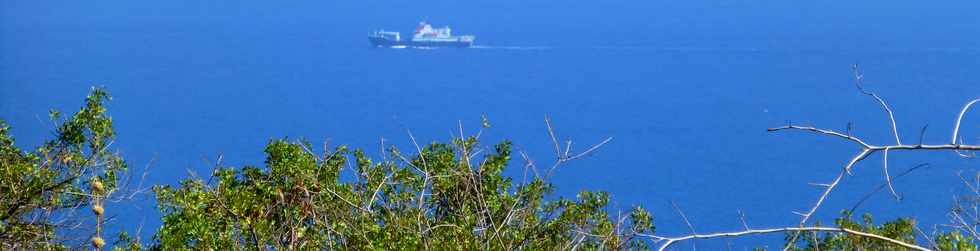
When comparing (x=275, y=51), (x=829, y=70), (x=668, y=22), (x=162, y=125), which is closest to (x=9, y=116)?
(x=162, y=125)

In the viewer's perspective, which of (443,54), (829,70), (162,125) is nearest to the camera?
(162,125)

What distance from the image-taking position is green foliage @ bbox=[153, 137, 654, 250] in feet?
17.0

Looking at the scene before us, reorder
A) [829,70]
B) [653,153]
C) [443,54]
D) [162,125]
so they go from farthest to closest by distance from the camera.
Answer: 1. [443,54]
2. [829,70]
3. [162,125]
4. [653,153]

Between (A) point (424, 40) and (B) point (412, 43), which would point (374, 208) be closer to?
(A) point (424, 40)

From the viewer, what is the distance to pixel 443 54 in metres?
61.2

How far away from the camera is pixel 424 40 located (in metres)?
63.3

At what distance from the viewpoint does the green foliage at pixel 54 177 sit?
5.96 meters

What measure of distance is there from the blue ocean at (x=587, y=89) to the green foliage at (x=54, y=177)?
40.4ft

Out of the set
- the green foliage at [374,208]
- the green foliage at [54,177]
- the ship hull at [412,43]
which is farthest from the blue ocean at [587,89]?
the green foliage at [54,177]

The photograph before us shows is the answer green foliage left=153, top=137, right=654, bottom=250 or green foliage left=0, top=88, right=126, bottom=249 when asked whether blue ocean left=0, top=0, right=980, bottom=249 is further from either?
green foliage left=0, top=88, right=126, bottom=249

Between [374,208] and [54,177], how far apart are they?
1.74 metres

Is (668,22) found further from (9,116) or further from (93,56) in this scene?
(9,116)

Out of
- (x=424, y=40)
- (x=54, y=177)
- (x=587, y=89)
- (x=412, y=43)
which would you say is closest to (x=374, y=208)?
(x=54, y=177)

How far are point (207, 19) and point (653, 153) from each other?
5393 centimetres
